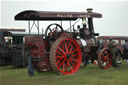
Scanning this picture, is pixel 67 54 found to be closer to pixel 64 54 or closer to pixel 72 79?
pixel 64 54

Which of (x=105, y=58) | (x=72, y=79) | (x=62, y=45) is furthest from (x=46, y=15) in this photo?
(x=105, y=58)

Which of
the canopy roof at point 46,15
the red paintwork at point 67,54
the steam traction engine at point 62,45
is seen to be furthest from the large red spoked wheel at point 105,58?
the canopy roof at point 46,15

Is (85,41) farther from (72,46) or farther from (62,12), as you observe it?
(62,12)

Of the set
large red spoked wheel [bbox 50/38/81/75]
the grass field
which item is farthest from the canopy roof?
the grass field

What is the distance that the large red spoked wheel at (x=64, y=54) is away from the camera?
24.7 ft

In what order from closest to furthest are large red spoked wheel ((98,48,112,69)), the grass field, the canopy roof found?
the grass field < the canopy roof < large red spoked wheel ((98,48,112,69))

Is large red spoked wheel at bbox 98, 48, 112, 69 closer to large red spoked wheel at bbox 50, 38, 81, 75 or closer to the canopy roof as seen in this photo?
large red spoked wheel at bbox 50, 38, 81, 75

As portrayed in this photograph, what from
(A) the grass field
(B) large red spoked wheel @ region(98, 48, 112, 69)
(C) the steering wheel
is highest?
(C) the steering wheel

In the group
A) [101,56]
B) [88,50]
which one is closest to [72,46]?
[88,50]

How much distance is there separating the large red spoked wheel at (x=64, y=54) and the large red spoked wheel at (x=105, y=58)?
56.8 inches

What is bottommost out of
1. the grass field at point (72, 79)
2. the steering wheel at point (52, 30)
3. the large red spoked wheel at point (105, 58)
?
the grass field at point (72, 79)

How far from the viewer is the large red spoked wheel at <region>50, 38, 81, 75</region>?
296 inches

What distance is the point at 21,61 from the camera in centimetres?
1162

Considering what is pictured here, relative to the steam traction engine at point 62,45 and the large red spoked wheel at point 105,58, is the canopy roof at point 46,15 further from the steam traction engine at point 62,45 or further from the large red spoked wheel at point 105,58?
the large red spoked wheel at point 105,58
